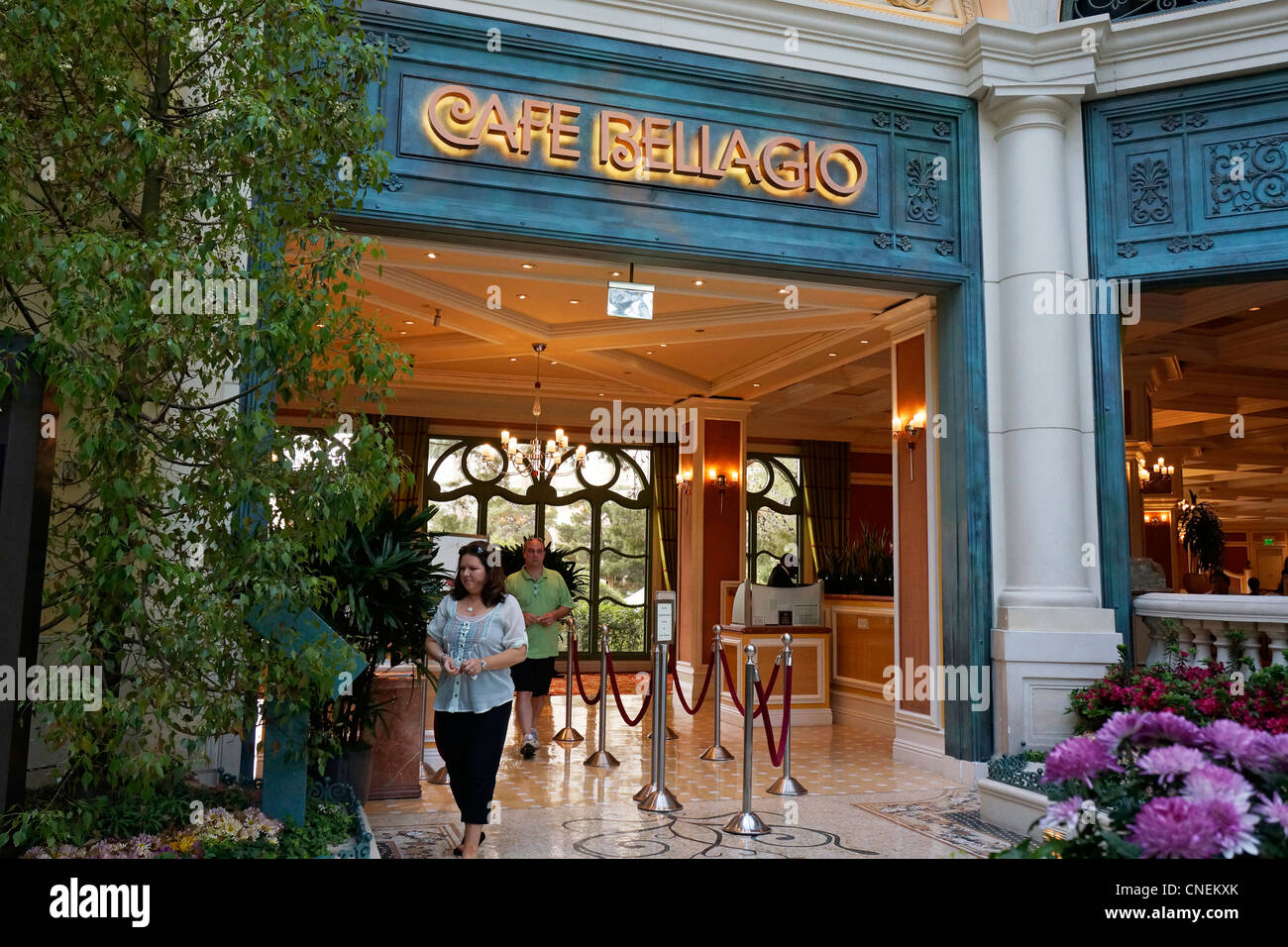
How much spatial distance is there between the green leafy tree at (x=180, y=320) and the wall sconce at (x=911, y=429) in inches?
196

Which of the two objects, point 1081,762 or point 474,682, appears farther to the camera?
point 474,682

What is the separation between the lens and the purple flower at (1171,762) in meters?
1.25

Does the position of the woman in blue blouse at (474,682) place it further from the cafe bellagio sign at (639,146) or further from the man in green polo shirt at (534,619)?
the cafe bellagio sign at (639,146)

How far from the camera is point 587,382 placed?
12.5 metres

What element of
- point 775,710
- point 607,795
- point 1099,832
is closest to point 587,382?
point 775,710

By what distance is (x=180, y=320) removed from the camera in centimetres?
299

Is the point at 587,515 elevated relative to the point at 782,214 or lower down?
lower down

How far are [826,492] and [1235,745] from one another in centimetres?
1415

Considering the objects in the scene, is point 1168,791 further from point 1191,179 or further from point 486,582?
point 1191,179

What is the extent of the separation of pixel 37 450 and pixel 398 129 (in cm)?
338

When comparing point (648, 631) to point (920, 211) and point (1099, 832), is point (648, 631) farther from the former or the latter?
point (1099, 832)

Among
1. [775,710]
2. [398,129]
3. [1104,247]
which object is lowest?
[775,710]

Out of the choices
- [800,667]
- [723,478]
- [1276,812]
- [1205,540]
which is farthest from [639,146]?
[1205,540]

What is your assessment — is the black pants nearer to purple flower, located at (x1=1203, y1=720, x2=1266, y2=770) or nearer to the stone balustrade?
purple flower, located at (x1=1203, y1=720, x2=1266, y2=770)
